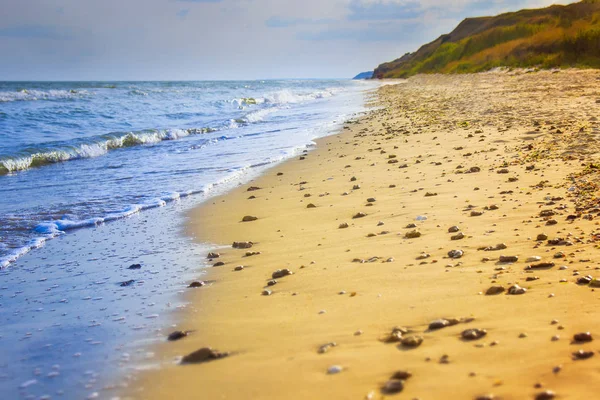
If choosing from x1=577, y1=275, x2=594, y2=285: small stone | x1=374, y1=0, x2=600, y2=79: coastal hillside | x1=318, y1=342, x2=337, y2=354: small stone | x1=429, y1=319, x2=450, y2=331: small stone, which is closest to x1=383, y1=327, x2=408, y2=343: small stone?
x1=429, y1=319, x2=450, y2=331: small stone

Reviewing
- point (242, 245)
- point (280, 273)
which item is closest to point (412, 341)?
point (280, 273)

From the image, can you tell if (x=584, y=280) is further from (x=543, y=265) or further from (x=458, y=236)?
(x=458, y=236)

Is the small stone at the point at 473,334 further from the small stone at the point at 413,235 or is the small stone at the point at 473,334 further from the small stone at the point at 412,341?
the small stone at the point at 413,235

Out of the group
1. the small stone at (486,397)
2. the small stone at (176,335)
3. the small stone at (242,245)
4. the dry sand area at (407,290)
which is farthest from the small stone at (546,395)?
the small stone at (242,245)

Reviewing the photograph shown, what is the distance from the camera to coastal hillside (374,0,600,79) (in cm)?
3183

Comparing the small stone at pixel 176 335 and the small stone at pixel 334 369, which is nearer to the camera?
the small stone at pixel 334 369

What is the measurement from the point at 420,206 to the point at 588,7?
53165mm

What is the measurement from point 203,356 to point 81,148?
13151 millimetres

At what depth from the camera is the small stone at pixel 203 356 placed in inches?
111

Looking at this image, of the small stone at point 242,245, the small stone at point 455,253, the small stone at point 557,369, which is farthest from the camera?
the small stone at point 242,245

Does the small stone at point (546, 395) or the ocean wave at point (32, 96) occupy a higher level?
the ocean wave at point (32, 96)

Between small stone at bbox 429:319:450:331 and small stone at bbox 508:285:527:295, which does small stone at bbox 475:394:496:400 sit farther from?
small stone at bbox 508:285:527:295

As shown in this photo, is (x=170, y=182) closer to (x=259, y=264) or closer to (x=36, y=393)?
(x=259, y=264)

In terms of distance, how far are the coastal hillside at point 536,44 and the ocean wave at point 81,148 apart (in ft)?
78.2
